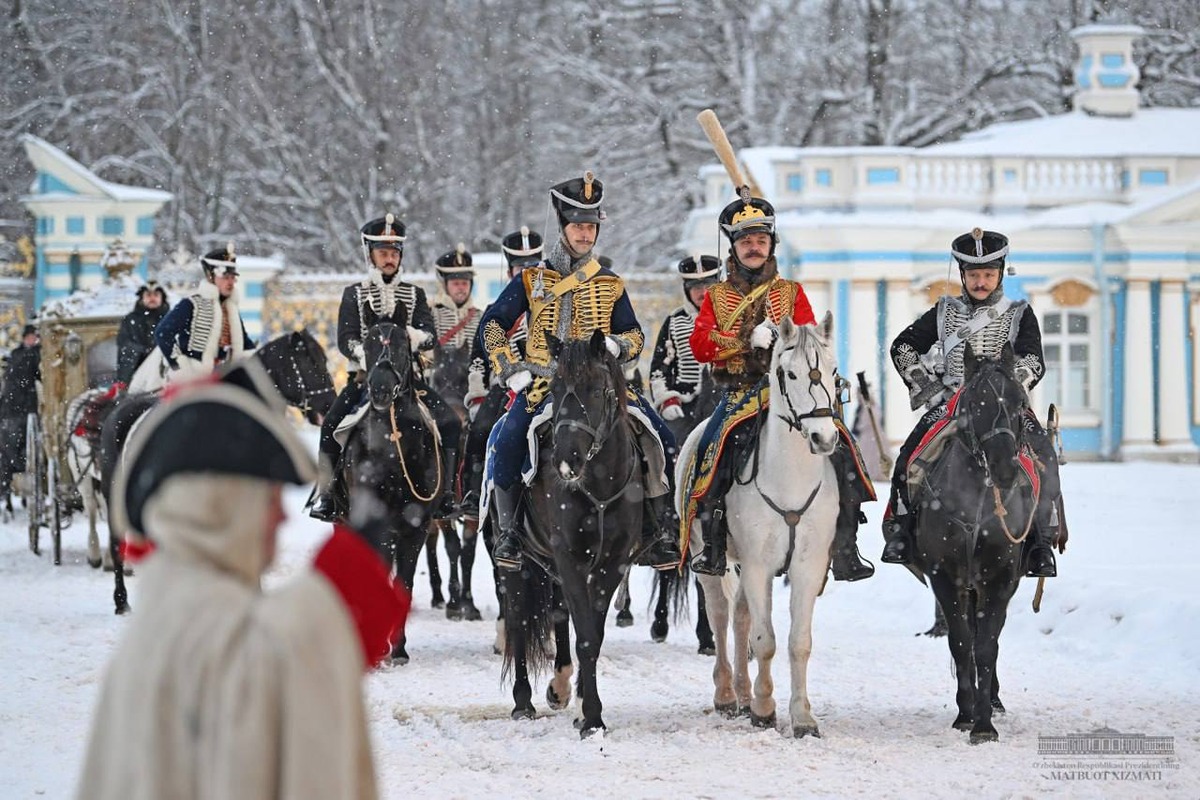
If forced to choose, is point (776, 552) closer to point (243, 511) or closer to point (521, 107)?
point (243, 511)

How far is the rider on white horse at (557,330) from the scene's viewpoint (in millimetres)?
9211

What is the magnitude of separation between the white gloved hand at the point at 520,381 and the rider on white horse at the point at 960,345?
6.34 ft

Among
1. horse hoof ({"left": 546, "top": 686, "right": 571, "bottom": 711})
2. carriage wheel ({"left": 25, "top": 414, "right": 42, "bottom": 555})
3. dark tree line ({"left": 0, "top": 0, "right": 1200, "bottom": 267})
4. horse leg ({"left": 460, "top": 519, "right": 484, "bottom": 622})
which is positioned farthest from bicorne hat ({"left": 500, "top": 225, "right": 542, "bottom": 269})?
dark tree line ({"left": 0, "top": 0, "right": 1200, "bottom": 267})

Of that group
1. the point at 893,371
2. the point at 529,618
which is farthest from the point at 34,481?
the point at 893,371

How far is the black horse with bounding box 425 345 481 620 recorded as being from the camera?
13.7 metres

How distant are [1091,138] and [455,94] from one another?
17.7 meters

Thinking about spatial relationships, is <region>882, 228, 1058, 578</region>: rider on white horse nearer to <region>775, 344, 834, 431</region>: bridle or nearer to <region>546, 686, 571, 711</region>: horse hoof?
<region>775, 344, 834, 431</region>: bridle

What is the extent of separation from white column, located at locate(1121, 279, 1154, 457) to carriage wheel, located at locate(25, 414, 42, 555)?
15315 mm

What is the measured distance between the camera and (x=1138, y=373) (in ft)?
86.6

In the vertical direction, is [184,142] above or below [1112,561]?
above

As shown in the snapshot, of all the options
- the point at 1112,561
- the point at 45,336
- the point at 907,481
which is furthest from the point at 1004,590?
the point at 45,336

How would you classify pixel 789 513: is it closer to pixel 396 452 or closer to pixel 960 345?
pixel 960 345

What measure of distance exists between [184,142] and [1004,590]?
34993mm

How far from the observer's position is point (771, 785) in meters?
7.36
